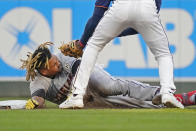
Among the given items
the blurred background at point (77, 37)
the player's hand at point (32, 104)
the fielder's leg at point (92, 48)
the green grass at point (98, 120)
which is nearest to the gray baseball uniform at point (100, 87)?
the player's hand at point (32, 104)

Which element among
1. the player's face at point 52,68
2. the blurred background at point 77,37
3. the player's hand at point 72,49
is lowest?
the blurred background at point 77,37

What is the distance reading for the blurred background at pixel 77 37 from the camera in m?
10.1

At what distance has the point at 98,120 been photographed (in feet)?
16.2

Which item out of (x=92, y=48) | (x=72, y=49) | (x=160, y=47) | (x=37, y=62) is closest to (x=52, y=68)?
(x=37, y=62)

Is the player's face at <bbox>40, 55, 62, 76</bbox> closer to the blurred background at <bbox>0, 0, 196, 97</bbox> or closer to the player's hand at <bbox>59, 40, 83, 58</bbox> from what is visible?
the player's hand at <bbox>59, 40, 83, 58</bbox>

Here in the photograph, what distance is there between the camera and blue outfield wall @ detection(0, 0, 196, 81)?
1010 centimetres

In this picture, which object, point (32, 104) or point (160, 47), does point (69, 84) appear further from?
point (160, 47)

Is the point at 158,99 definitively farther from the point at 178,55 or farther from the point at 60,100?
the point at 178,55

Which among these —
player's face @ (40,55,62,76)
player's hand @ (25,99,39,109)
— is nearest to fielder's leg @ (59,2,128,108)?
Answer: player's hand @ (25,99,39,109)

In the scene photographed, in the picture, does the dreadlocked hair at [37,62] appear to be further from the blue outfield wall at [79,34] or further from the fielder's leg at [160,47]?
the blue outfield wall at [79,34]

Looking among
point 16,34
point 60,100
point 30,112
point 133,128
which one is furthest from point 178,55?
point 133,128

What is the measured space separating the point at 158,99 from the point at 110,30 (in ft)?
2.57

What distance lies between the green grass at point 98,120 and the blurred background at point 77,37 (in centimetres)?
424

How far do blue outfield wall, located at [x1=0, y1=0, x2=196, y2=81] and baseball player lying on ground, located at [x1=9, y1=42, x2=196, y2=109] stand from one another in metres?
3.27
